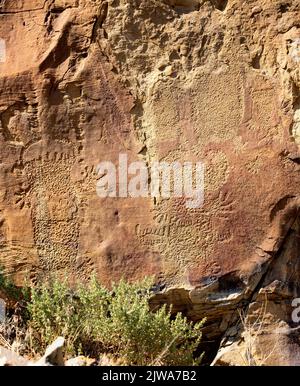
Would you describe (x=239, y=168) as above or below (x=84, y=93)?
below

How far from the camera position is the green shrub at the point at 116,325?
434 centimetres

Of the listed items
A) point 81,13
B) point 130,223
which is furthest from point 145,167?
point 81,13

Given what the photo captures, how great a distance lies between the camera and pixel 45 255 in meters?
Result: 4.81

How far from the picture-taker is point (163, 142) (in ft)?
15.7

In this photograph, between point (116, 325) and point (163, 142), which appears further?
point (163, 142)

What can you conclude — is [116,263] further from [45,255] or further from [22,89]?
[22,89]

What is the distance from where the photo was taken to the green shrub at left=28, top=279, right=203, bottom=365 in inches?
171

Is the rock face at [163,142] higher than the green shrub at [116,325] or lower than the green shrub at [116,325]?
higher

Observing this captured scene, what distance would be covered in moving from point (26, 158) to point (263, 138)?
1.51 m

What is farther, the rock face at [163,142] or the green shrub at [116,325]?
the rock face at [163,142]

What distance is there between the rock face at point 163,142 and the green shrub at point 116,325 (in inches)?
9.9

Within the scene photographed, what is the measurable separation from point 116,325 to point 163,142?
1195 mm
